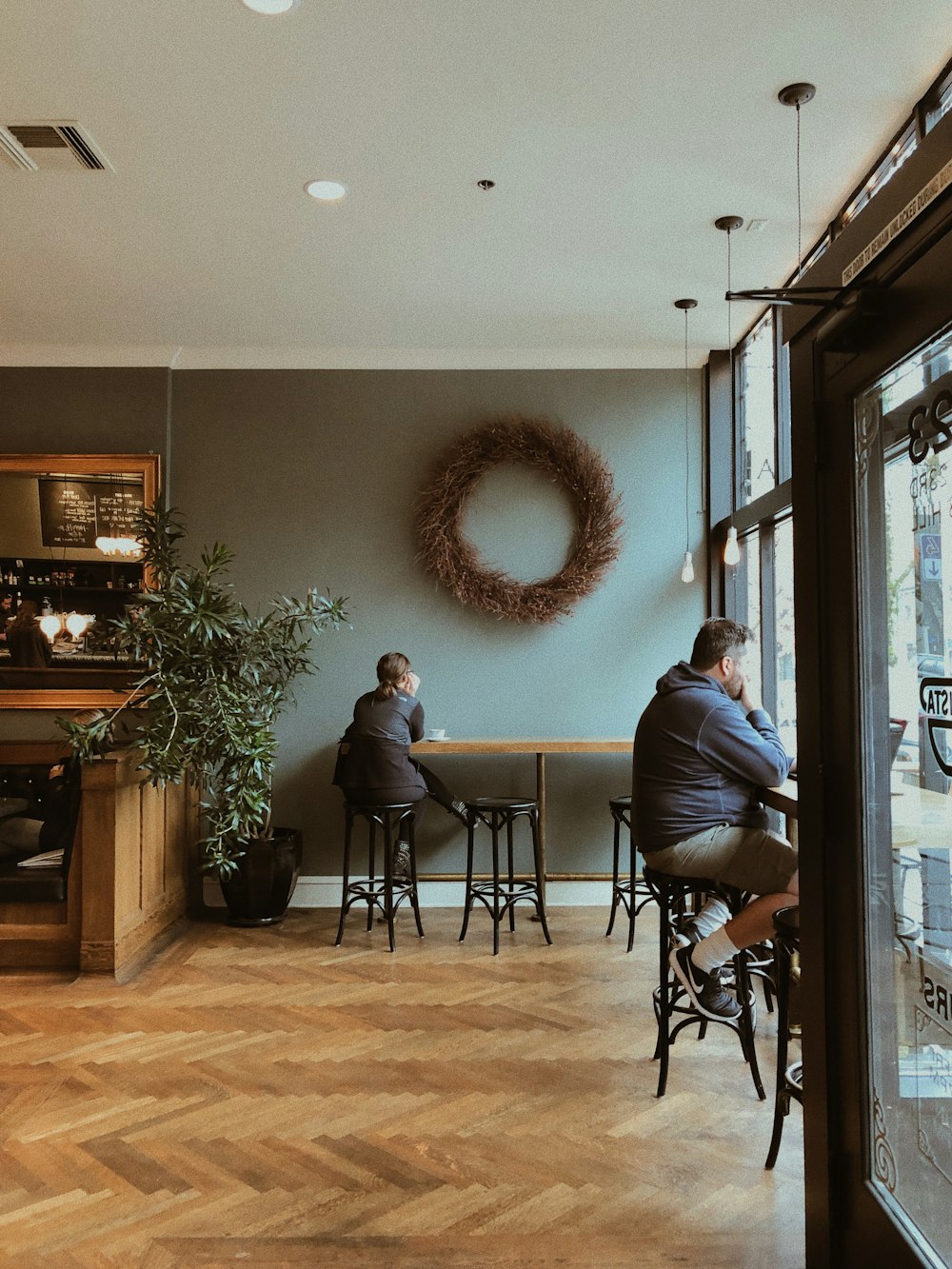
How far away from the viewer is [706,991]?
306 centimetres

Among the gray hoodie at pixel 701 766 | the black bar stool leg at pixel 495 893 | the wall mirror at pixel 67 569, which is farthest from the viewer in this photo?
the wall mirror at pixel 67 569

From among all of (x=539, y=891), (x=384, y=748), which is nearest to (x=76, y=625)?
(x=384, y=748)

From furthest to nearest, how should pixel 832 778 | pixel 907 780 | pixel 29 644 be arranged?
pixel 29 644, pixel 832 778, pixel 907 780

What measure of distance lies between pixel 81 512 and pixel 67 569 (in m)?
0.32

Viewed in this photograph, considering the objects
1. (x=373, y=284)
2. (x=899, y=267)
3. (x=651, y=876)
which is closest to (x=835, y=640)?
(x=899, y=267)

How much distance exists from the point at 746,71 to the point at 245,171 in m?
1.75

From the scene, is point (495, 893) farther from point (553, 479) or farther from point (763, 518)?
point (553, 479)

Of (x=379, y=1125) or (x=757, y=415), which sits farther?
(x=757, y=415)

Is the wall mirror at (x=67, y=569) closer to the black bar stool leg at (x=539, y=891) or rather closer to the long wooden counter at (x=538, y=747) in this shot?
the long wooden counter at (x=538, y=747)

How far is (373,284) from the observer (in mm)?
4730

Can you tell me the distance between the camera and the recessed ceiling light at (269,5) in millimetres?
2725

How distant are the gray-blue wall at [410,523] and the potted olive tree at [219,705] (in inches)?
19.7

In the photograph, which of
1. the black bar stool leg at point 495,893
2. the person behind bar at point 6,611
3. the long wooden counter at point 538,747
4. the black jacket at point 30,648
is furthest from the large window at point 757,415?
the person behind bar at point 6,611

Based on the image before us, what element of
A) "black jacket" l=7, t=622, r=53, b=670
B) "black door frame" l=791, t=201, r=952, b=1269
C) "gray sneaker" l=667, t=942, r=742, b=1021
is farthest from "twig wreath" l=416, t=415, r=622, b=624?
"black door frame" l=791, t=201, r=952, b=1269
